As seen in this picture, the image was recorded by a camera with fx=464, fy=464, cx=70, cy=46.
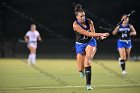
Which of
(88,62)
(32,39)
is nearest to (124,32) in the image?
(88,62)

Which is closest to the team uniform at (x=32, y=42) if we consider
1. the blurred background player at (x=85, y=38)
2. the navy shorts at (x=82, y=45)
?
the blurred background player at (x=85, y=38)

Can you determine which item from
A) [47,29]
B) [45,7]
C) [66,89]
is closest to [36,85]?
[66,89]

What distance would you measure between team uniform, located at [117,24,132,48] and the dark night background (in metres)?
11.8

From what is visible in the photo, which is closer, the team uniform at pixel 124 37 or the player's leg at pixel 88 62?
the player's leg at pixel 88 62

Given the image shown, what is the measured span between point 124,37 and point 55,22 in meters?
14.9

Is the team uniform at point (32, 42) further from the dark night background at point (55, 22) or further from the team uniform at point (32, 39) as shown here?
the dark night background at point (55, 22)

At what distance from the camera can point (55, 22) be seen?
1300 inches

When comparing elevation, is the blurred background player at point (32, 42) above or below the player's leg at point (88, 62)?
above

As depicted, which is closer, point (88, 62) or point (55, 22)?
point (88, 62)

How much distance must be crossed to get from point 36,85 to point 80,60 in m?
1.54

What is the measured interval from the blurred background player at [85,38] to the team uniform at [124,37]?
4.92 metres

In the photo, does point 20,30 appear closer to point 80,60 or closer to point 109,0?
point 109,0

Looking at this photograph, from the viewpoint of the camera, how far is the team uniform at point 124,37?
60.6 ft

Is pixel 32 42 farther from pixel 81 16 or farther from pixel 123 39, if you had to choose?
pixel 81 16
